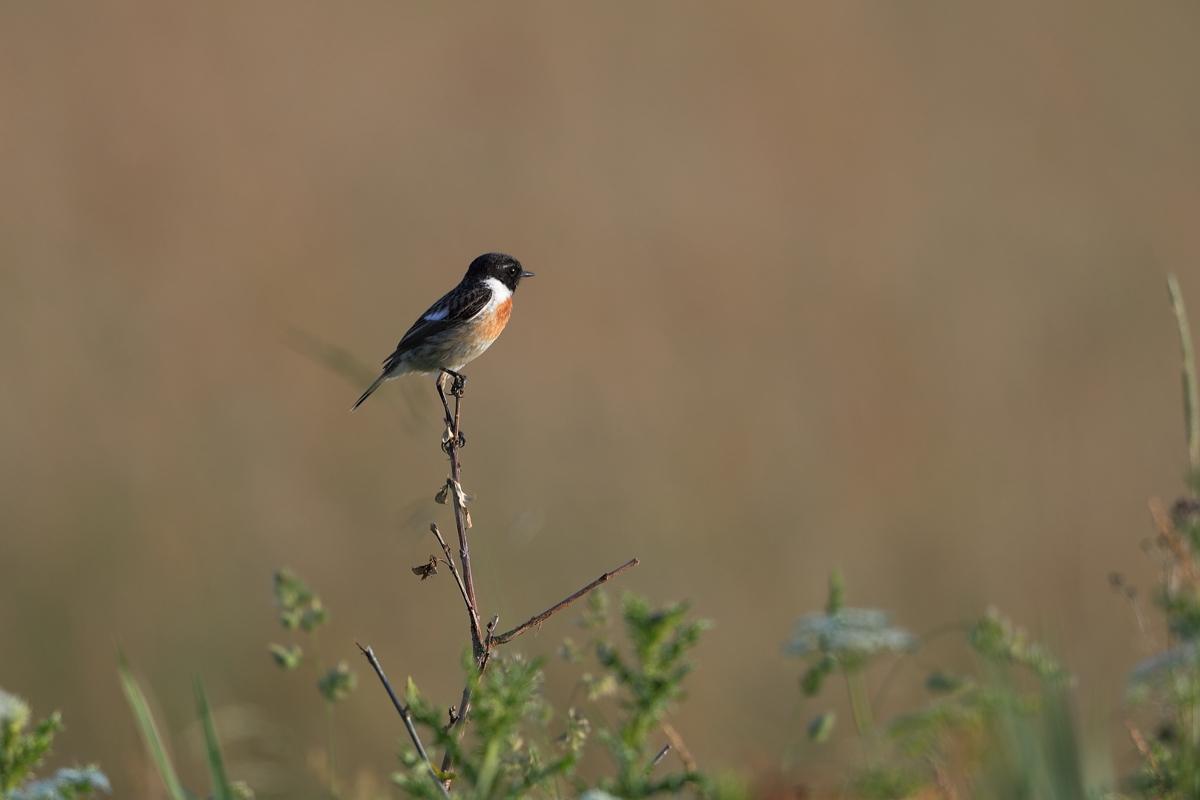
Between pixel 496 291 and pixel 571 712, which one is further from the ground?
pixel 496 291

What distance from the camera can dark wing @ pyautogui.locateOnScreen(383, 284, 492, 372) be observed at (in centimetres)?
426

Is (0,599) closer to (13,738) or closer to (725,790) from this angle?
(13,738)

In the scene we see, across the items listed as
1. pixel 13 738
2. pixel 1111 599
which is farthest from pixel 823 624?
pixel 1111 599

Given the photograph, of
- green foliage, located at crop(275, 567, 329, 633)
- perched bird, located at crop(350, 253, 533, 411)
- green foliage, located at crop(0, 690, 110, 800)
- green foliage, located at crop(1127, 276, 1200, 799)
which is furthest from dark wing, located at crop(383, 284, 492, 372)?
green foliage, located at crop(1127, 276, 1200, 799)

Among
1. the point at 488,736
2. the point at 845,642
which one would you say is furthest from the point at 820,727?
the point at 488,736

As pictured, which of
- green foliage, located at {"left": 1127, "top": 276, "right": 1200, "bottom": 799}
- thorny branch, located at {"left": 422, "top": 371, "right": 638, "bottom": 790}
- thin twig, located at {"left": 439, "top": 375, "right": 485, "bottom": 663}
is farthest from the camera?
thin twig, located at {"left": 439, "top": 375, "right": 485, "bottom": 663}

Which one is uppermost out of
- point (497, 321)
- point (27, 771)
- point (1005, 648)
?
point (497, 321)

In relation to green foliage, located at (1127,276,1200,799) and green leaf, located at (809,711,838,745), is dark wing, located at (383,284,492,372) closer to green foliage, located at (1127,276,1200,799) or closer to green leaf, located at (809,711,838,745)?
green leaf, located at (809,711,838,745)

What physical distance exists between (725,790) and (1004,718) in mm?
303

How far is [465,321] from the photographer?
425 centimetres

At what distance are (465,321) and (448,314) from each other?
3.8 inches

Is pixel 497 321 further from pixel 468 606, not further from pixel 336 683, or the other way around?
pixel 468 606

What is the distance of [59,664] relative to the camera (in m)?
5.62

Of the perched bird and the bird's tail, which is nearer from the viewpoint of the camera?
the bird's tail
